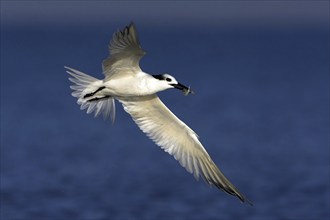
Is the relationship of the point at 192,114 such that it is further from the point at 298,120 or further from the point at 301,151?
the point at 301,151

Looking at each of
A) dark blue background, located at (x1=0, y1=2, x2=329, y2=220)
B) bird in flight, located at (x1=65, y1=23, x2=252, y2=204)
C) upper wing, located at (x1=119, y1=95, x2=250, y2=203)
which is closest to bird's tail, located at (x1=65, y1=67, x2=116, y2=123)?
bird in flight, located at (x1=65, y1=23, x2=252, y2=204)

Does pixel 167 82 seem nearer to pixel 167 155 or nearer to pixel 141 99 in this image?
pixel 141 99

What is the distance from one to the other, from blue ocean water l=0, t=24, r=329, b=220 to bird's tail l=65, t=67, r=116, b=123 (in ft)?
14.7

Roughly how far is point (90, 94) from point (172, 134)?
1.14 metres

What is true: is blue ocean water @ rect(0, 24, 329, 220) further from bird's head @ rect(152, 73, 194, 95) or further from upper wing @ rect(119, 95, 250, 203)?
bird's head @ rect(152, 73, 194, 95)

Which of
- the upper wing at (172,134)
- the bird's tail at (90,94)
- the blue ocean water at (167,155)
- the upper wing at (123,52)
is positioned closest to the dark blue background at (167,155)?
the blue ocean water at (167,155)

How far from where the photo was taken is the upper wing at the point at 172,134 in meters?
12.3

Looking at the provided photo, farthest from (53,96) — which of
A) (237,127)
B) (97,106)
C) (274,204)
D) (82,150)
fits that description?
(97,106)

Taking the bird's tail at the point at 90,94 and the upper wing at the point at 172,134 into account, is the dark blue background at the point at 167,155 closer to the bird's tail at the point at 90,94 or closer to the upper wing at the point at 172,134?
the upper wing at the point at 172,134

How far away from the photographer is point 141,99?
40.6 feet

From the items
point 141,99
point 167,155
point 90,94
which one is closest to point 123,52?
point 90,94

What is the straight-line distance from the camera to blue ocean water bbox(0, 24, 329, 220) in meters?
17.7

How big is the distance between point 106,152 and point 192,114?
5.85 m

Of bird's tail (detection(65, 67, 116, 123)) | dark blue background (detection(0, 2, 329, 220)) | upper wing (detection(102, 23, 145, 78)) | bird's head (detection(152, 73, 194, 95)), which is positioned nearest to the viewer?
upper wing (detection(102, 23, 145, 78))
